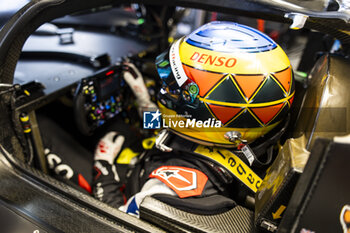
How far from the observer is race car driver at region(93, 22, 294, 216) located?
0.69 m

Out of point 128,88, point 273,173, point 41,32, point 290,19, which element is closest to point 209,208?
point 273,173

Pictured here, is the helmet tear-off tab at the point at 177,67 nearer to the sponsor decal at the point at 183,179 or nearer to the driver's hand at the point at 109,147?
the sponsor decal at the point at 183,179

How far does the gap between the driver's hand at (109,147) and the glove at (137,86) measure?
184 millimetres

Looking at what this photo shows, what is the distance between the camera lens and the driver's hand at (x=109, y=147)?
3.72 feet

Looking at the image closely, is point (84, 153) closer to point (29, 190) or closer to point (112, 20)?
point (29, 190)

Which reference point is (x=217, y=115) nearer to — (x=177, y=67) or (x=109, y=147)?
(x=177, y=67)

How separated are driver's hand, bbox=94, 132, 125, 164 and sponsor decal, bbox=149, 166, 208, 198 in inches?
17.6

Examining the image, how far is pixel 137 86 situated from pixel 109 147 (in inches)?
12.5

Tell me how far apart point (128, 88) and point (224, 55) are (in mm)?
667

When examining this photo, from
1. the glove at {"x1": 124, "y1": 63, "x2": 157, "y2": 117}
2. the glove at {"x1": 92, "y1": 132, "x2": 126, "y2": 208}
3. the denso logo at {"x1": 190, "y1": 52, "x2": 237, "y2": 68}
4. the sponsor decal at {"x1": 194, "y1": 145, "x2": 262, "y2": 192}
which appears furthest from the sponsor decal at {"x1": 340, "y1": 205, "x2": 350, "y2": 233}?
the glove at {"x1": 124, "y1": 63, "x2": 157, "y2": 117}

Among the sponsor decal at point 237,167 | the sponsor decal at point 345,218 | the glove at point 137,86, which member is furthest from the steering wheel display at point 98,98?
the sponsor decal at point 345,218

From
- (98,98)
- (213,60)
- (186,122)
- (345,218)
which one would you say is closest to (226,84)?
(213,60)

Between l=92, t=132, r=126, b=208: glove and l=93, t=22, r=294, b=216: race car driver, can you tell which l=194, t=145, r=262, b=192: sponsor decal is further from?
l=92, t=132, r=126, b=208: glove

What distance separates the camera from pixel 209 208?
0.67 metres
